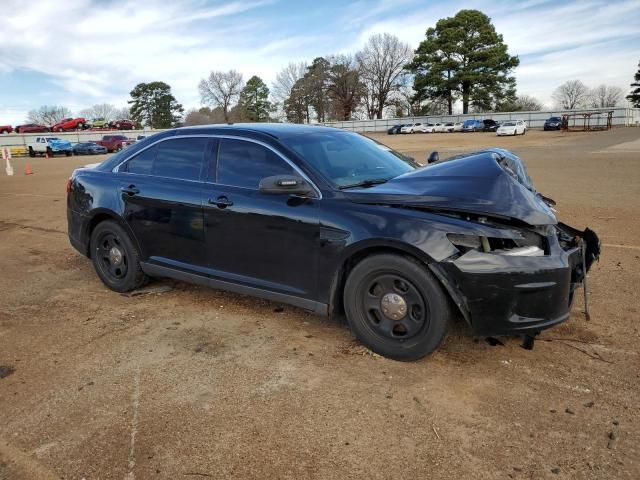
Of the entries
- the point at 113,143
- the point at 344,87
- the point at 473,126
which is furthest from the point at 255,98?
the point at 113,143

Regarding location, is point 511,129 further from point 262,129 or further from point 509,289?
point 509,289

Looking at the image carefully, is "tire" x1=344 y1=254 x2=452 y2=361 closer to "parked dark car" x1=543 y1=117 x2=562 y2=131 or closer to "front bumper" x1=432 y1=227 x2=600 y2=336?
"front bumper" x1=432 y1=227 x2=600 y2=336

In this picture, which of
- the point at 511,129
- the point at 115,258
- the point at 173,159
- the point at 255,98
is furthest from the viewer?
the point at 255,98

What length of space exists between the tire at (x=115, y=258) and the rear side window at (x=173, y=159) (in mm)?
644

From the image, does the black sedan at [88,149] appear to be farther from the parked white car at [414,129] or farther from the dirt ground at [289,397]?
the dirt ground at [289,397]

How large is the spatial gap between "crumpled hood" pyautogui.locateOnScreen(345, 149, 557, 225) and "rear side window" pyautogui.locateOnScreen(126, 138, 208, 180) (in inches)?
60.0

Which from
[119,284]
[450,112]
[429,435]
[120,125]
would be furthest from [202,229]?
[450,112]

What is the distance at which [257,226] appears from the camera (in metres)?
3.93

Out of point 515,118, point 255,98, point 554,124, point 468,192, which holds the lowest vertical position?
point 468,192

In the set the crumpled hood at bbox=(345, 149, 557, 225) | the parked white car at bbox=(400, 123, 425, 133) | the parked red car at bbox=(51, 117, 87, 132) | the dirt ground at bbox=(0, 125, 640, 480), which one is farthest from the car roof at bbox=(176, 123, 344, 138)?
the parked red car at bbox=(51, 117, 87, 132)

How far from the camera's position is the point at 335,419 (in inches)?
112

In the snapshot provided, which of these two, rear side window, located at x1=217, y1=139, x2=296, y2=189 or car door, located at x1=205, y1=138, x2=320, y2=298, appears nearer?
car door, located at x1=205, y1=138, x2=320, y2=298

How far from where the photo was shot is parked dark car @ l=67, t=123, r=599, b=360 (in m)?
3.16

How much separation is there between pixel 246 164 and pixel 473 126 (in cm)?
6015
